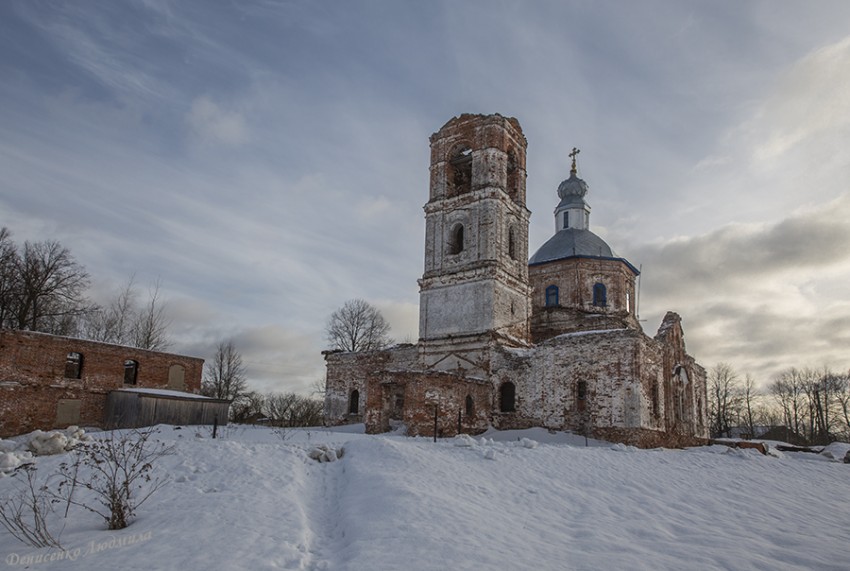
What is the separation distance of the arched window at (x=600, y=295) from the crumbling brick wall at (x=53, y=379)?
2159 cm

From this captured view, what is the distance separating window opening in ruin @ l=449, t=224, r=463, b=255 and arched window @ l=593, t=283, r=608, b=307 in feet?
29.9

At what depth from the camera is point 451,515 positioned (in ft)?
26.4

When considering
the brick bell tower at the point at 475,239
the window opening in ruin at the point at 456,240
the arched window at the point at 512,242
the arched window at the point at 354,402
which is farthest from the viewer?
the arched window at the point at 354,402

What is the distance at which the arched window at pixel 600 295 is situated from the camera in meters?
30.3

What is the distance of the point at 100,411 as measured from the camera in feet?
70.0

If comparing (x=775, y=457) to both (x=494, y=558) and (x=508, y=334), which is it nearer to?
(x=508, y=334)

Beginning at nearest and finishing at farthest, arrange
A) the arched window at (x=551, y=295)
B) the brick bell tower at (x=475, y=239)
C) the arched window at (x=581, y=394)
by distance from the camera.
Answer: the arched window at (x=581, y=394) → the brick bell tower at (x=475, y=239) → the arched window at (x=551, y=295)

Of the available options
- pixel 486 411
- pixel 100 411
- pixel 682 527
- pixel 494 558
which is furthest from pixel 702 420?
pixel 100 411

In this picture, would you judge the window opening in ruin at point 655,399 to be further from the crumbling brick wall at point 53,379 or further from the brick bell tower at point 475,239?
the crumbling brick wall at point 53,379

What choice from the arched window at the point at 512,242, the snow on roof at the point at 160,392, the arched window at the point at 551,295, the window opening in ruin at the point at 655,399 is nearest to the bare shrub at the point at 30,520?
the snow on roof at the point at 160,392

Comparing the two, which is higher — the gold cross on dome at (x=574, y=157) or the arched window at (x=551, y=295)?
the gold cross on dome at (x=574, y=157)

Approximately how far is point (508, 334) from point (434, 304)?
3406 millimetres

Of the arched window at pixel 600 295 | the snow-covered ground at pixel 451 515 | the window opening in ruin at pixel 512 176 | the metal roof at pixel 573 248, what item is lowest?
the snow-covered ground at pixel 451 515

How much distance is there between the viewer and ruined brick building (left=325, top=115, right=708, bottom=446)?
19609 mm
